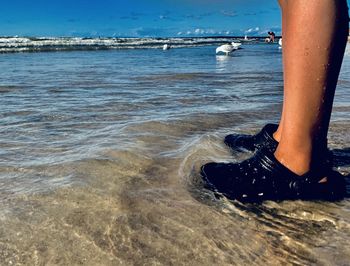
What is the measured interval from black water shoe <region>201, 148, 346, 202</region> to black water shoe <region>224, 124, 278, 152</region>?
52cm

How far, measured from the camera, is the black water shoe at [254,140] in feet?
7.14

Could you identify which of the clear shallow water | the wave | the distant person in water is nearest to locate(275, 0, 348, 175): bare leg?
the distant person in water

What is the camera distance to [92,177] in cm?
174

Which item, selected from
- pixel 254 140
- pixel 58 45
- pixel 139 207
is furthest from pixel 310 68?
pixel 58 45

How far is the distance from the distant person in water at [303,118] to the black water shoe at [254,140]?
0.53 metres

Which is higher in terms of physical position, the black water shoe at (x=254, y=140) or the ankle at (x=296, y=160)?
the ankle at (x=296, y=160)

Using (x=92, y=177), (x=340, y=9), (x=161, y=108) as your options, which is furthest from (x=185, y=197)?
(x=161, y=108)

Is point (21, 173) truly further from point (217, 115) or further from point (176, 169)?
point (217, 115)

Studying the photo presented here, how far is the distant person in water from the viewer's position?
4.66 feet

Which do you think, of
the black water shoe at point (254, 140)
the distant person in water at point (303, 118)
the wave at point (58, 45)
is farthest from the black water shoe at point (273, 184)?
the wave at point (58, 45)

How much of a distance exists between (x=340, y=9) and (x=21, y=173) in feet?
5.10

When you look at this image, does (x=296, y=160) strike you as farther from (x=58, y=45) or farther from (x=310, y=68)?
(x=58, y=45)

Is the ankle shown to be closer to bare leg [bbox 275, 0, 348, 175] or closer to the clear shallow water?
bare leg [bbox 275, 0, 348, 175]

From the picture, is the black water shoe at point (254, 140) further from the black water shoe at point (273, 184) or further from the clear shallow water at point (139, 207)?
the black water shoe at point (273, 184)
